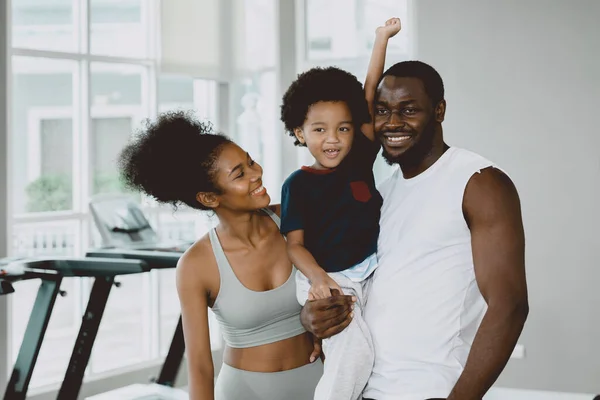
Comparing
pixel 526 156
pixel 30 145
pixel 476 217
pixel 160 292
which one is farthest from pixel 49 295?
pixel 526 156

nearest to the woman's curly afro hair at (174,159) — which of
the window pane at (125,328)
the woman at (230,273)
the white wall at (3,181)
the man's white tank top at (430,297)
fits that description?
the woman at (230,273)

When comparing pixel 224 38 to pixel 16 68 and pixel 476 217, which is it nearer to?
pixel 16 68

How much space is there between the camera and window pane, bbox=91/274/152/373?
430 centimetres

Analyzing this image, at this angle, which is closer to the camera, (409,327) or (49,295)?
(409,327)

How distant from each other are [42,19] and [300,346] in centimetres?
270

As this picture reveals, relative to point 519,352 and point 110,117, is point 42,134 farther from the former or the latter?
point 519,352

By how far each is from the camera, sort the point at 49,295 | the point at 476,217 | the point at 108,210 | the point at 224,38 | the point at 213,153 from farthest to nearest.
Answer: the point at 224,38, the point at 108,210, the point at 49,295, the point at 213,153, the point at 476,217

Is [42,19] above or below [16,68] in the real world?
above

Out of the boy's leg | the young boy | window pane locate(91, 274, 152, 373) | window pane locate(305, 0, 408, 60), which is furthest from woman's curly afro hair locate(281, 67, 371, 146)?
window pane locate(305, 0, 408, 60)

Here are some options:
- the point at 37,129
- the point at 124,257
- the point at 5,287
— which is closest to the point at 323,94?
the point at 5,287

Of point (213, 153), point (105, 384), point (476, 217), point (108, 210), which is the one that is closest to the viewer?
point (476, 217)

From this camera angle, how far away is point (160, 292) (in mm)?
4582

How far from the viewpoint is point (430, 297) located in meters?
1.54

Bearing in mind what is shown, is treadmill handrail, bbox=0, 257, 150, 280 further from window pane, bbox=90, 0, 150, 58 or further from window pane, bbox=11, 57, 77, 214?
window pane, bbox=90, 0, 150, 58
